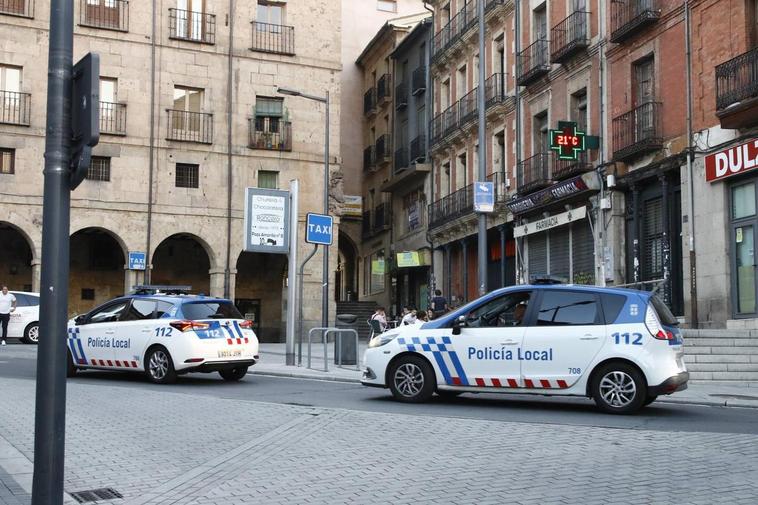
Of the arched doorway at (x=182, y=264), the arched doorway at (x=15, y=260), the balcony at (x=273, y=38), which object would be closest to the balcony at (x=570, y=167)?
the balcony at (x=273, y=38)

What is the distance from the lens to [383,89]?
48344 mm

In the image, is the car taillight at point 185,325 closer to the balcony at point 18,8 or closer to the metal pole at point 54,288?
the metal pole at point 54,288

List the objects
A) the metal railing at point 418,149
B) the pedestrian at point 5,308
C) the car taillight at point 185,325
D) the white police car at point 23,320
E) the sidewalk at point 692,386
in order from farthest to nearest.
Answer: the metal railing at point 418,149
the white police car at point 23,320
the pedestrian at point 5,308
the car taillight at point 185,325
the sidewalk at point 692,386

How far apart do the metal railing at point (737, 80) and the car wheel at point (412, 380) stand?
1054 centimetres

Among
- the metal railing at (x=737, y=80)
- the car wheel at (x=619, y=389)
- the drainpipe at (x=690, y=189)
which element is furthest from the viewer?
the drainpipe at (x=690, y=189)

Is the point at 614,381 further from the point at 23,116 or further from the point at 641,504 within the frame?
the point at 23,116

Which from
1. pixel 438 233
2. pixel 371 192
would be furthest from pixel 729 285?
pixel 371 192

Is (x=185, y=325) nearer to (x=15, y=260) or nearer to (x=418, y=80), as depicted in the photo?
(x=15, y=260)

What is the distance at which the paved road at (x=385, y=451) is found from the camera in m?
7.30

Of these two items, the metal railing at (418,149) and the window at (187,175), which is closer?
the window at (187,175)

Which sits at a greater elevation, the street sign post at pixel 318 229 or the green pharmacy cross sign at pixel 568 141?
the green pharmacy cross sign at pixel 568 141

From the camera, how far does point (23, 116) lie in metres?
33.8

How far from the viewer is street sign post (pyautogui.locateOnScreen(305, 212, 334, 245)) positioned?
2112 centimetres

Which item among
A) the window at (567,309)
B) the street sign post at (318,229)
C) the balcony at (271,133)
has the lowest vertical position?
the window at (567,309)
